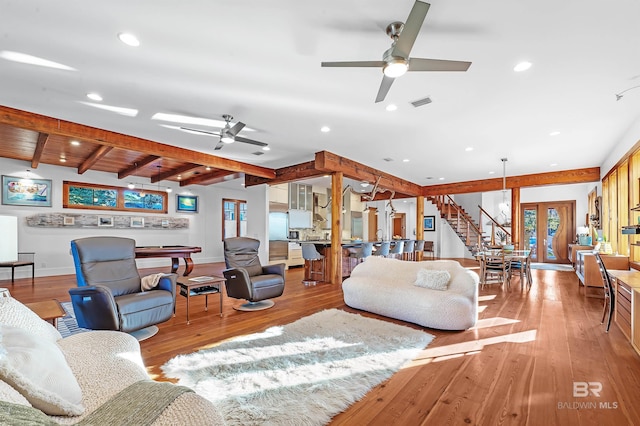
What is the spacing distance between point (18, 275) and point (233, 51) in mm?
7996

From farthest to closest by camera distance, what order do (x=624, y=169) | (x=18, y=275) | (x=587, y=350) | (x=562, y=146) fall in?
(x=18, y=275), (x=562, y=146), (x=624, y=169), (x=587, y=350)

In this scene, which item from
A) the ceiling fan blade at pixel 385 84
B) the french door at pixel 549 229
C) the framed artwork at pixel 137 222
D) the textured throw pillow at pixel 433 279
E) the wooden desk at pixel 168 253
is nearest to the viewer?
the ceiling fan blade at pixel 385 84

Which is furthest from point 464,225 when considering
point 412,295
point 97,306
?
point 97,306

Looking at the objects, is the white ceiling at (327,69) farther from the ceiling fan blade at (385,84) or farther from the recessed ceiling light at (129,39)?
the ceiling fan blade at (385,84)

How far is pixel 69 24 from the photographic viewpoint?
7.71 ft

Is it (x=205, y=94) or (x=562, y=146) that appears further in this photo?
(x=562, y=146)

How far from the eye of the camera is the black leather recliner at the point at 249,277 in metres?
4.15

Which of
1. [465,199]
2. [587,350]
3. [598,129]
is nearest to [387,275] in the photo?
A: [587,350]

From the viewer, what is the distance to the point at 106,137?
4.85 meters

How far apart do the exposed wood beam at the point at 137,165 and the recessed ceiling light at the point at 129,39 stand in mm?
4050

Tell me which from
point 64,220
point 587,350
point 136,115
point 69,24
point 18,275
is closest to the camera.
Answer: point 69,24

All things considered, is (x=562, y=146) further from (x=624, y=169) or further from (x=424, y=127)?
(x=424, y=127)

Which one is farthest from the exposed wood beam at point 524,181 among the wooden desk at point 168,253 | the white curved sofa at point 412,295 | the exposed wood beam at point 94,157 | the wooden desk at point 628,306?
the exposed wood beam at point 94,157

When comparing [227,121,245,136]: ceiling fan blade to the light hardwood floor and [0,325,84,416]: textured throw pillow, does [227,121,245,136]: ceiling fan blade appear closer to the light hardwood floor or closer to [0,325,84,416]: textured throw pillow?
the light hardwood floor
